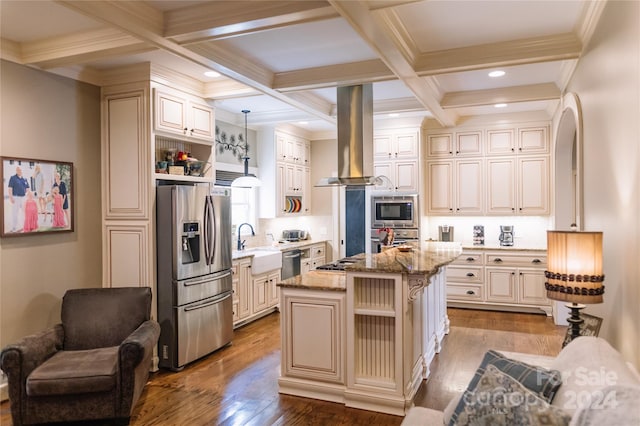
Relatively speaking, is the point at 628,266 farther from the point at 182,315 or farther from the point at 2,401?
the point at 2,401

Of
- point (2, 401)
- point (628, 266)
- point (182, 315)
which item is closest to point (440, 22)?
point (628, 266)

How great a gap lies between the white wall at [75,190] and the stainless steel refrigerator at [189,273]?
0.67m

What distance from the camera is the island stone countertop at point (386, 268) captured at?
3229mm

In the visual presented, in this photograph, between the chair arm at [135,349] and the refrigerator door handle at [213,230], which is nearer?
the chair arm at [135,349]

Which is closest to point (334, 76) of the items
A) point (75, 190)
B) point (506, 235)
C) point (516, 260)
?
point (75, 190)

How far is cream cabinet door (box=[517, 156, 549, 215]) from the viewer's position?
6.01 m

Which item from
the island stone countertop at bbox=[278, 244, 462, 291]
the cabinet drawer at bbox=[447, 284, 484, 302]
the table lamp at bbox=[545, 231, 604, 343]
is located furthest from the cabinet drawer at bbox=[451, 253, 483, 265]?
the table lamp at bbox=[545, 231, 604, 343]

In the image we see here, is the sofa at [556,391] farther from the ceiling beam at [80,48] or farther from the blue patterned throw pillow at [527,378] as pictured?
the ceiling beam at [80,48]

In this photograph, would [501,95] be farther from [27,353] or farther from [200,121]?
[27,353]

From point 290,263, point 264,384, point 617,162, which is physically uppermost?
point 617,162

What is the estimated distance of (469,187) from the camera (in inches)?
253

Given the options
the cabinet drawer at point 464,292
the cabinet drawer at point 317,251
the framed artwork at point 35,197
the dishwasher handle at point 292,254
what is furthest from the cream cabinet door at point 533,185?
the framed artwork at point 35,197

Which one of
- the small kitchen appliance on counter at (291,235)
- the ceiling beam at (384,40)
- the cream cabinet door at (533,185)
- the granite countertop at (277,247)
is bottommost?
Answer: the granite countertop at (277,247)

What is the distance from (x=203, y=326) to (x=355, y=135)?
8.08ft
